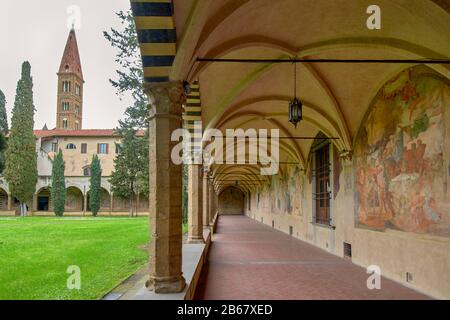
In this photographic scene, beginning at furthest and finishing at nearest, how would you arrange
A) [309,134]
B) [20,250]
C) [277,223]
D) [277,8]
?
1. [277,223]
2. [309,134]
3. [20,250]
4. [277,8]

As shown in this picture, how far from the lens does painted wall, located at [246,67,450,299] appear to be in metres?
7.03

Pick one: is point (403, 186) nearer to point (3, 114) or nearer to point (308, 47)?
point (308, 47)

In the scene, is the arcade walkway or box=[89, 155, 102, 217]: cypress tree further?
box=[89, 155, 102, 217]: cypress tree

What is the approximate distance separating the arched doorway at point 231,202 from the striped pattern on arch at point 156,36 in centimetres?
4702

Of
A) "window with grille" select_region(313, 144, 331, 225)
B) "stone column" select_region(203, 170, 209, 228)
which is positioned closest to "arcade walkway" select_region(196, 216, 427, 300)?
"window with grille" select_region(313, 144, 331, 225)

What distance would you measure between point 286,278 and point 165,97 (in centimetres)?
553

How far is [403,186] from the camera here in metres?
8.34

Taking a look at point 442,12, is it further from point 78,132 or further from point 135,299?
point 78,132

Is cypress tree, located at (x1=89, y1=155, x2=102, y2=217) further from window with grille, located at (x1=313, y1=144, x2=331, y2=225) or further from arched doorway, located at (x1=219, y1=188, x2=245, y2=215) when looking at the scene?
window with grille, located at (x1=313, y1=144, x2=331, y2=225)

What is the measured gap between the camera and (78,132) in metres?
50.2

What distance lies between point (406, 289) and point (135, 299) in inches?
237

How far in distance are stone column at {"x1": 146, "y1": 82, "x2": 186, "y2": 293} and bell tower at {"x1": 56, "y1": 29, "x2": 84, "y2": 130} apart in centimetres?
7242

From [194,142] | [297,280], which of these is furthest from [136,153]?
[297,280]

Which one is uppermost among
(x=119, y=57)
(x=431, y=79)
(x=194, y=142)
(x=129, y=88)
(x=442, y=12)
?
(x=119, y=57)
